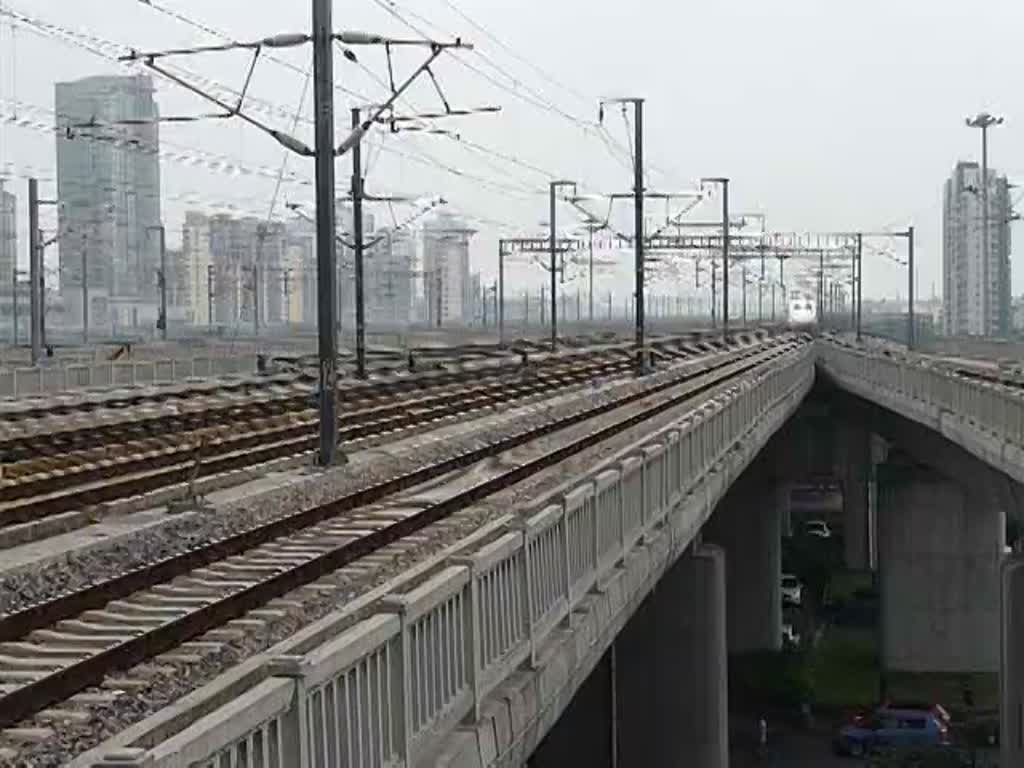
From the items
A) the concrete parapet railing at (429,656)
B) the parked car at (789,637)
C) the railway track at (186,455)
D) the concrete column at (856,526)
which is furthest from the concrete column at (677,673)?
the concrete column at (856,526)

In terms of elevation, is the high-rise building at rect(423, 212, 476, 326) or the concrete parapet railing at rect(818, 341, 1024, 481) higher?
the high-rise building at rect(423, 212, 476, 326)

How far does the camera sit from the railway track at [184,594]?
33.8ft

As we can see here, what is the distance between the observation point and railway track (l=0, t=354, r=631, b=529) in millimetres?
19797

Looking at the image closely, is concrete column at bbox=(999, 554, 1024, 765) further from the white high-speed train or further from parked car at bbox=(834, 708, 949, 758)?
the white high-speed train

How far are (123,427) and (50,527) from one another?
12.8 m

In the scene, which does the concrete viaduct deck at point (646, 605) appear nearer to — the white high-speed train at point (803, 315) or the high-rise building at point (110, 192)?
the high-rise building at point (110, 192)

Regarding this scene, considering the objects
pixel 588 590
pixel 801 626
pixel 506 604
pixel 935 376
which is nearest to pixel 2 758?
pixel 506 604

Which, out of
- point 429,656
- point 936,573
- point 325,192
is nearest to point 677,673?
point 325,192

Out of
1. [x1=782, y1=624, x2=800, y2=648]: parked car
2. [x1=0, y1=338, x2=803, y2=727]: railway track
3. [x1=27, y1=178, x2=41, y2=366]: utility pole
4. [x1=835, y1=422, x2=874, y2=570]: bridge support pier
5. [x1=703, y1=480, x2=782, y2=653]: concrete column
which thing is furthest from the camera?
[x1=835, y1=422, x2=874, y2=570]: bridge support pier

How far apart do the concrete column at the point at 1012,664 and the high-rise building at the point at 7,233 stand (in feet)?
181

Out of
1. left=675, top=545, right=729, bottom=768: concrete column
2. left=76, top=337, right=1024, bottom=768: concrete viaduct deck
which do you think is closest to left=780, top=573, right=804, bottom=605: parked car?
left=76, top=337, right=1024, bottom=768: concrete viaduct deck

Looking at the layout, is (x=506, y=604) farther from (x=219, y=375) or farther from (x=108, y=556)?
(x=219, y=375)

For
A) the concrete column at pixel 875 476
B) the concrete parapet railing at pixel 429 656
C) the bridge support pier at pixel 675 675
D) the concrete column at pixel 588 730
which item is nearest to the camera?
the concrete parapet railing at pixel 429 656

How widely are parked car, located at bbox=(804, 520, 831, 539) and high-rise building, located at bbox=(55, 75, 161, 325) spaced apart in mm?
33827
